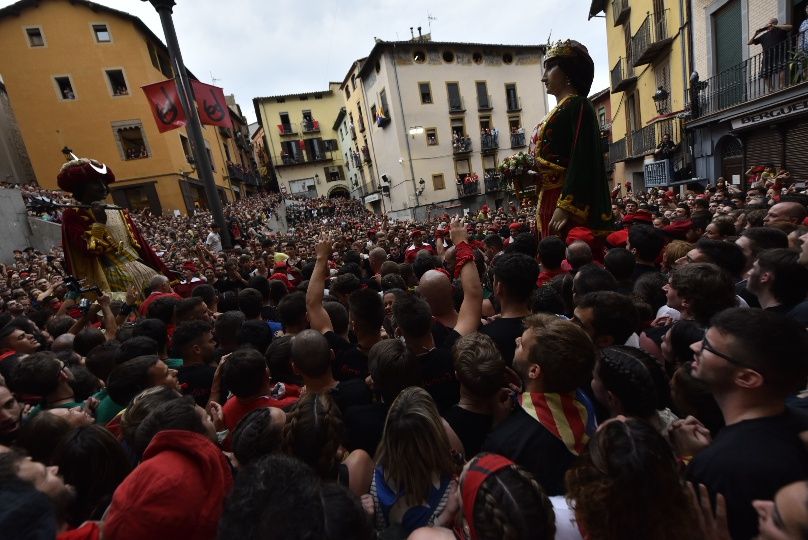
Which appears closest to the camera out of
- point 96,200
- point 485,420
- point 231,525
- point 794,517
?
point 794,517

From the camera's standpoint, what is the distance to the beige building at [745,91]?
8.83 meters

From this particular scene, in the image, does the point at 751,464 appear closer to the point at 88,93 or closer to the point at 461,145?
the point at 88,93

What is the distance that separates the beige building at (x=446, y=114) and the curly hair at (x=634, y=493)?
88.3 ft

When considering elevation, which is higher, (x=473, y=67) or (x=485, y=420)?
(x=473, y=67)

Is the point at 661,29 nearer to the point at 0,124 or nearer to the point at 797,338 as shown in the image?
the point at 797,338

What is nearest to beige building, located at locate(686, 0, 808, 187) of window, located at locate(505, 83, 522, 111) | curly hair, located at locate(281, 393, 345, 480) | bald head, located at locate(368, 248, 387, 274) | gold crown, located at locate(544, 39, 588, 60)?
gold crown, located at locate(544, 39, 588, 60)

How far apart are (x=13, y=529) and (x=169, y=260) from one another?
8.51 m

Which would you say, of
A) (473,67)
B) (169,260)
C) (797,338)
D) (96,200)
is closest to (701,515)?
(797,338)

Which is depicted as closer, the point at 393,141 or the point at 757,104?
the point at 757,104

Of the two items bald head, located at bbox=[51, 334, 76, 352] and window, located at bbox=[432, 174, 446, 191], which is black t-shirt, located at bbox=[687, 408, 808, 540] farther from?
window, located at bbox=[432, 174, 446, 191]

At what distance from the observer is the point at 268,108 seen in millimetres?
44594

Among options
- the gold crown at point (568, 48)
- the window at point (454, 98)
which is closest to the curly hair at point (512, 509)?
the gold crown at point (568, 48)

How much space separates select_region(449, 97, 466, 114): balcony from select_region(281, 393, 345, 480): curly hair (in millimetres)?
28838

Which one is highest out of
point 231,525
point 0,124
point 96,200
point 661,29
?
point 0,124
